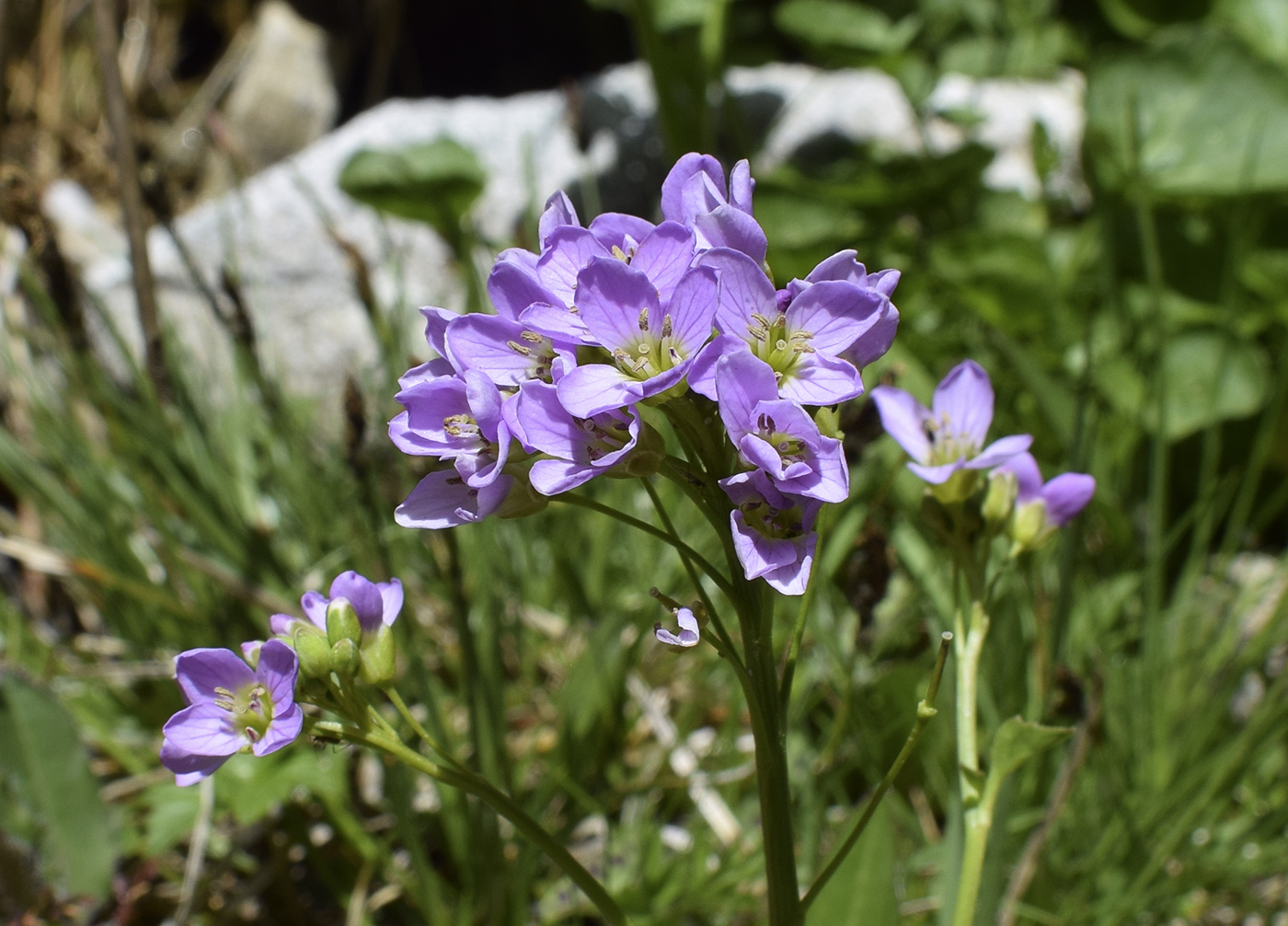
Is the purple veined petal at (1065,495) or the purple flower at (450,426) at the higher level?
the purple flower at (450,426)

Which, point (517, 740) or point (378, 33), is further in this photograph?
point (378, 33)

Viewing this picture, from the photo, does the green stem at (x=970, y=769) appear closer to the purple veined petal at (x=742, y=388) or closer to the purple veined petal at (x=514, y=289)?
the purple veined petal at (x=742, y=388)

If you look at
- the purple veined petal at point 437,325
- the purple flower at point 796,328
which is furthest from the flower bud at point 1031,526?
the purple veined petal at point 437,325

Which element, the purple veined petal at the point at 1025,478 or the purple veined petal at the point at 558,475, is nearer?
the purple veined petal at the point at 558,475

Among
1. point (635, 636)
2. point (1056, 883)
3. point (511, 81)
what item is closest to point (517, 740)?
point (635, 636)

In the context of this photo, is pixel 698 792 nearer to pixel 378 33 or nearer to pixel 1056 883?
pixel 1056 883
